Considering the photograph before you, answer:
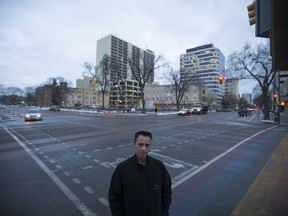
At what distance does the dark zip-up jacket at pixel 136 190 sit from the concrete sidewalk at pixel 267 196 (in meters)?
2.27

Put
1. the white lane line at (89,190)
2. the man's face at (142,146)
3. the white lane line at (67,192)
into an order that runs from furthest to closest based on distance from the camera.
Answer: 1. the white lane line at (89,190)
2. the white lane line at (67,192)
3. the man's face at (142,146)

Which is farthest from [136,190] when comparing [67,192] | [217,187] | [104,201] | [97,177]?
[97,177]

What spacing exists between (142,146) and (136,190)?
490 millimetres

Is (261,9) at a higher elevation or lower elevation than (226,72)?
lower

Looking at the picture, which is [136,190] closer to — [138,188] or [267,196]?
[138,188]

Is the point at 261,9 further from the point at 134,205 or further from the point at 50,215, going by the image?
the point at 50,215

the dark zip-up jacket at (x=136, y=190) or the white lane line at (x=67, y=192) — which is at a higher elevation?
the dark zip-up jacket at (x=136, y=190)

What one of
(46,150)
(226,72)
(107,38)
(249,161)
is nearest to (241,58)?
(226,72)

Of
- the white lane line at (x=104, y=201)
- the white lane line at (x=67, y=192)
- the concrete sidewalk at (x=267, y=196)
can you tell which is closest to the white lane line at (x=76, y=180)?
the white lane line at (x=67, y=192)

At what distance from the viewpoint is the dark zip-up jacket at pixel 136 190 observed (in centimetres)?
215

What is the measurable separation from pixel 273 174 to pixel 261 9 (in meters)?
4.54

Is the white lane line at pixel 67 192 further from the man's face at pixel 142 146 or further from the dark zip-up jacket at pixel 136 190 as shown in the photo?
the man's face at pixel 142 146

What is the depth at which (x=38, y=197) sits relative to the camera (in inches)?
163

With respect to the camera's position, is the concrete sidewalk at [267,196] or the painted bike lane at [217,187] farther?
the painted bike lane at [217,187]
